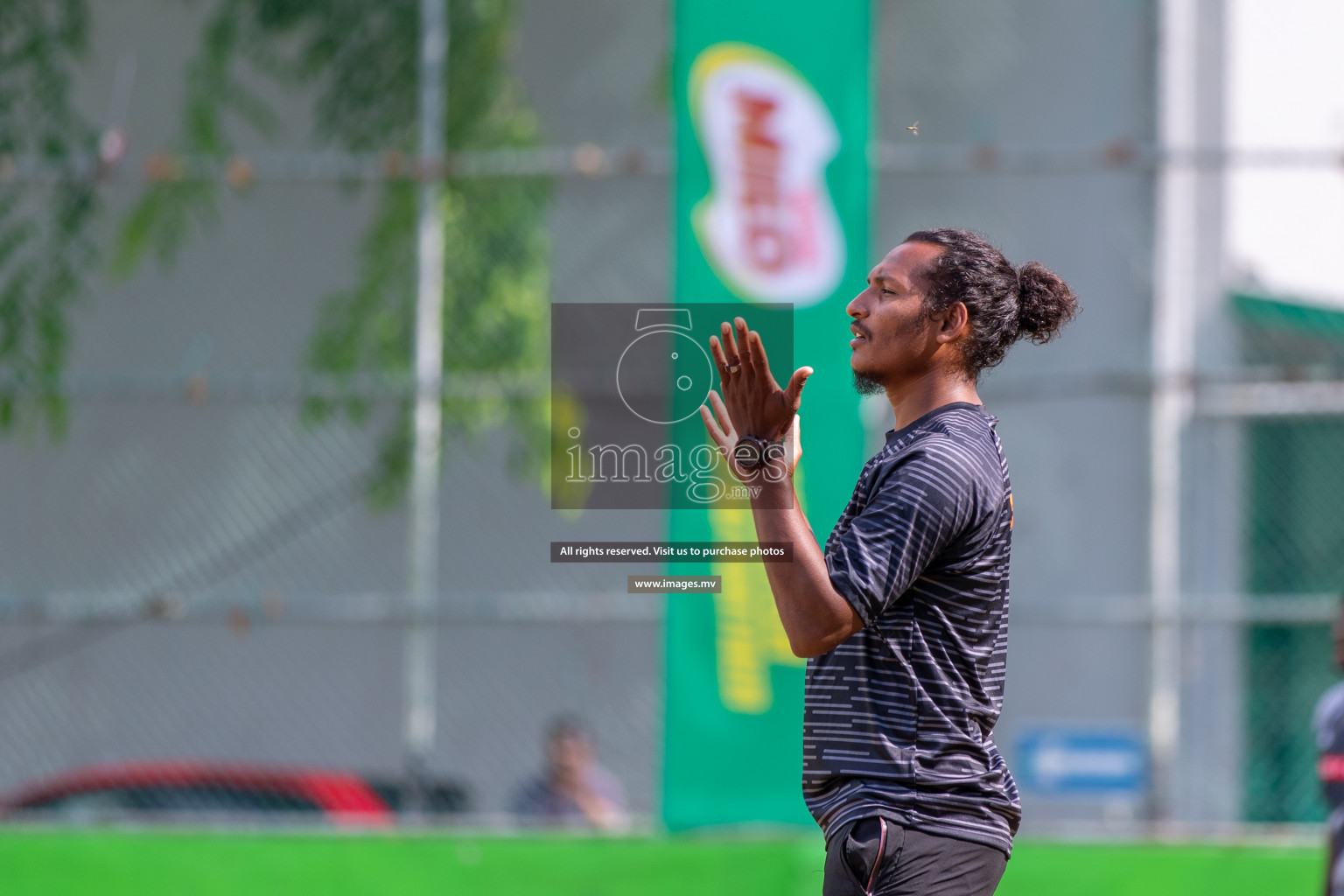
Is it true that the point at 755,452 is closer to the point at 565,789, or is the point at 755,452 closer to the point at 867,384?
the point at 867,384

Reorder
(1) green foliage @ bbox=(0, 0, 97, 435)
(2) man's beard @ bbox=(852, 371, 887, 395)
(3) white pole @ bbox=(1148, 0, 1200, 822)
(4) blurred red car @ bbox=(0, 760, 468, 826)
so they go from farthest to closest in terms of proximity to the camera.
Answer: (4) blurred red car @ bbox=(0, 760, 468, 826) < (1) green foliage @ bbox=(0, 0, 97, 435) < (3) white pole @ bbox=(1148, 0, 1200, 822) < (2) man's beard @ bbox=(852, 371, 887, 395)

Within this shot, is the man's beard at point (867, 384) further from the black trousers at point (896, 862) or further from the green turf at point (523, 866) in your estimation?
the green turf at point (523, 866)

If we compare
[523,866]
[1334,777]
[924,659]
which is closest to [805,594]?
[924,659]

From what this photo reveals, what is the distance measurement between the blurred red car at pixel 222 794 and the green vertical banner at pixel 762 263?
211 centimetres

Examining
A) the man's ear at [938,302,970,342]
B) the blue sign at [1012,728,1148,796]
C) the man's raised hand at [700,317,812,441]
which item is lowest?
the blue sign at [1012,728,1148,796]

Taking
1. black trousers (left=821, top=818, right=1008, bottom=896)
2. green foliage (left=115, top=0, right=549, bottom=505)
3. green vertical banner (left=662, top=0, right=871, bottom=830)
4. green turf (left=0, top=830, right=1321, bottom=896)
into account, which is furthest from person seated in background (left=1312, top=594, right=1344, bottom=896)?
green foliage (left=115, top=0, right=549, bottom=505)

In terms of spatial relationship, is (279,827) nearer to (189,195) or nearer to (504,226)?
(504,226)

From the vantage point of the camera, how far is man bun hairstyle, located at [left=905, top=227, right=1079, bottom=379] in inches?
103

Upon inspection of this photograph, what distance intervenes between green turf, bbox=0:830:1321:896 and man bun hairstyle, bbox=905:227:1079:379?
3833 millimetres

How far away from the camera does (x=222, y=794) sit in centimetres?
859

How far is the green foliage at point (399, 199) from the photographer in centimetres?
811

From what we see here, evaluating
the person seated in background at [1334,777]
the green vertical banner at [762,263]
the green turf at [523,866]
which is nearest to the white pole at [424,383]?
the green turf at [523,866]

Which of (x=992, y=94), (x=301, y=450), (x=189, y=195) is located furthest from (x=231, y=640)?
(x=992, y=94)

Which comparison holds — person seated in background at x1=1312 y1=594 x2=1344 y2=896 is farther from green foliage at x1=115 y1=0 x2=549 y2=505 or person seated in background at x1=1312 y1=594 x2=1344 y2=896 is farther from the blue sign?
green foliage at x1=115 y1=0 x2=549 y2=505
